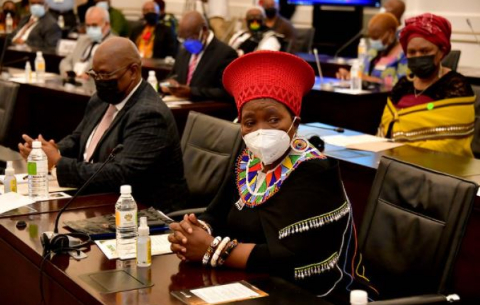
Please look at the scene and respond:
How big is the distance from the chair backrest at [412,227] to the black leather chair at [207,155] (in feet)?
3.41

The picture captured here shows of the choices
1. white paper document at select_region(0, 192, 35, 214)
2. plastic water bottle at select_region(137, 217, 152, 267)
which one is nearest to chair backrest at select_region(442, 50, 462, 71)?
white paper document at select_region(0, 192, 35, 214)

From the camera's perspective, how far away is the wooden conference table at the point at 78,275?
91.5 inches

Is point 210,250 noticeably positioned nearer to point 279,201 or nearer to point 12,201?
point 279,201

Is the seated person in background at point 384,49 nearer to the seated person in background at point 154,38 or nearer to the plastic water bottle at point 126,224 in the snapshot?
the seated person in background at point 154,38

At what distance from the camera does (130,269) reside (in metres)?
2.57

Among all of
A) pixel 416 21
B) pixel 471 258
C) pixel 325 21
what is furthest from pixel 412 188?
pixel 325 21

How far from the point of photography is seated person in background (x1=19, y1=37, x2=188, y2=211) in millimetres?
3641

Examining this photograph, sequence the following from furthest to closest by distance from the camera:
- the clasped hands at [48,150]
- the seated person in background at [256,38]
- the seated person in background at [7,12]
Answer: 1. the seated person in background at [7,12]
2. the seated person in background at [256,38]
3. the clasped hands at [48,150]

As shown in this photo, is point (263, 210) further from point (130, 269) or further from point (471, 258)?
point (471, 258)

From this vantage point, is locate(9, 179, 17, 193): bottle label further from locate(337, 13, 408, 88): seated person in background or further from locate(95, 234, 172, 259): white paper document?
locate(337, 13, 408, 88): seated person in background

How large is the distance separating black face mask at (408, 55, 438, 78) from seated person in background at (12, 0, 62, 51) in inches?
286

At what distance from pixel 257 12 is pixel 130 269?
703 cm

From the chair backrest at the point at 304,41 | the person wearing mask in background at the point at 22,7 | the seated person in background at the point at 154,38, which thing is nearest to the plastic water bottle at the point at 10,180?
the chair backrest at the point at 304,41

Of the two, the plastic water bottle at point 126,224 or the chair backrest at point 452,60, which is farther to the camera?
the chair backrest at point 452,60
